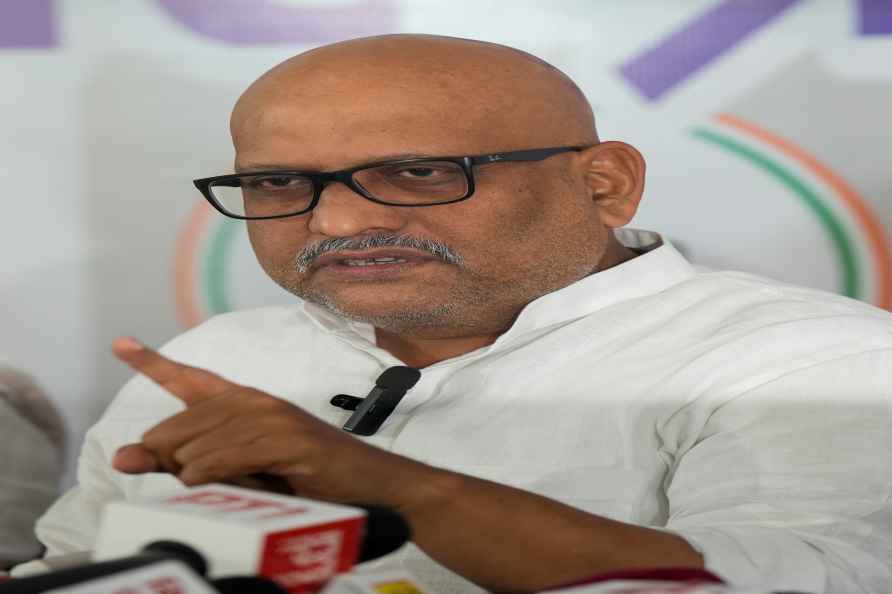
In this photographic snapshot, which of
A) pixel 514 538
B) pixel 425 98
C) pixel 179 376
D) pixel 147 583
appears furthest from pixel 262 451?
pixel 425 98

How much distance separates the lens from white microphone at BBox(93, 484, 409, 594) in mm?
Result: 555

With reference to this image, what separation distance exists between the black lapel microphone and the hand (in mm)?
410

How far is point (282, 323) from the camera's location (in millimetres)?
1521

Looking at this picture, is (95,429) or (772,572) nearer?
(772,572)

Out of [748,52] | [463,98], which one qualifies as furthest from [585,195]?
[748,52]

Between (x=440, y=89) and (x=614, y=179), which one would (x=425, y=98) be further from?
(x=614, y=179)

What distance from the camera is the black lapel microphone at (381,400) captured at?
1.26 metres

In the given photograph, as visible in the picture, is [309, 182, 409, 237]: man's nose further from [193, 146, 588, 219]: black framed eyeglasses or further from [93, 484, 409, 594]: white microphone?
[93, 484, 409, 594]: white microphone

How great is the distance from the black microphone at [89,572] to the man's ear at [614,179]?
2.80 ft

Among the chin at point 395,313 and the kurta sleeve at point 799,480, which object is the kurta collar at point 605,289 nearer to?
the chin at point 395,313

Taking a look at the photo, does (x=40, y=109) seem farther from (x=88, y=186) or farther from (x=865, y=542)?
(x=865, y=542)

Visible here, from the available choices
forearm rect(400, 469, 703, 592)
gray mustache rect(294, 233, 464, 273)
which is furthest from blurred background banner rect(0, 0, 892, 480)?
forearm rect(400, 469, 703, 592)

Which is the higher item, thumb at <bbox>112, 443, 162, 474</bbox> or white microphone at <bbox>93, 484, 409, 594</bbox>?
white microphone at <bbox>93, 484, 409, 594</bbox>

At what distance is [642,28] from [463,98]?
53 centimetres
